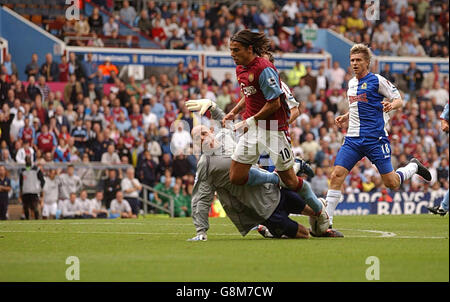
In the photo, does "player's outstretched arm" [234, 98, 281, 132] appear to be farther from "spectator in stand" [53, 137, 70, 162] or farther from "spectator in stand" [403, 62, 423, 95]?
"spectator in stand" [403, 62, 423, 95]

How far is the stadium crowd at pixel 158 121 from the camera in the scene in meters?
22.3

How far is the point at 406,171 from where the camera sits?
14.0m

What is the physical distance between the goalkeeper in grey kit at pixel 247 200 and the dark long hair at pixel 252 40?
42.6 inches

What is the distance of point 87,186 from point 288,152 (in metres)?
11.1

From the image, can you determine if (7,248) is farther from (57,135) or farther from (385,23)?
(385,23)

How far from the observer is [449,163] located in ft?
89.4

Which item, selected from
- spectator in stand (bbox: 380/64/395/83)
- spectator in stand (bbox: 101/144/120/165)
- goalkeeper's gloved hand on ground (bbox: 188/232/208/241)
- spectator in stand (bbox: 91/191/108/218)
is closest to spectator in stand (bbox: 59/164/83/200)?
spectator in stand (bbox: 91/191/108/218)

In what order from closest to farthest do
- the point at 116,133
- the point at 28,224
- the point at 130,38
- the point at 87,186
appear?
the point at 28,224, the point at 87,186, the point at 116,133, the point at 130,38

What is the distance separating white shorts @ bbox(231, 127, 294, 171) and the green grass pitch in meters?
1.00

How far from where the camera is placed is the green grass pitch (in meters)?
7.88

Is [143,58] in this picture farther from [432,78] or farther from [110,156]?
[432,78]

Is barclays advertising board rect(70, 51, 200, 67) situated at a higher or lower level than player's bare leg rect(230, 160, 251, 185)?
higher
